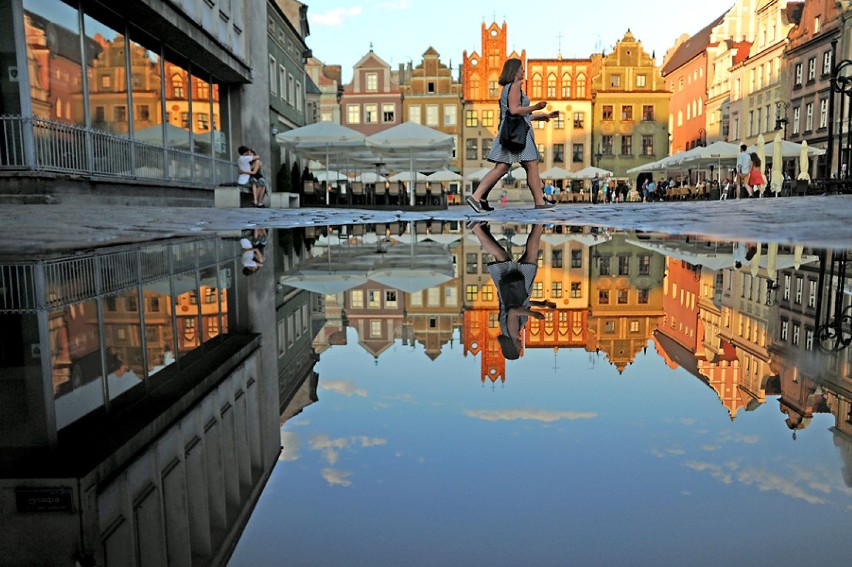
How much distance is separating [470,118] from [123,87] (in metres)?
49.7

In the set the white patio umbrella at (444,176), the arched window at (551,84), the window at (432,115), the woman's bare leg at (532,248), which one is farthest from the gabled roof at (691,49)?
the woman's bare leg at (532,248)

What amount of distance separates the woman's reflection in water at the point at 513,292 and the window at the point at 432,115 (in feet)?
185

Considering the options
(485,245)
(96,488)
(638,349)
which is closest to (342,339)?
(638,349)

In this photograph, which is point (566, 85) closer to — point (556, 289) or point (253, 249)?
point (253, 249)

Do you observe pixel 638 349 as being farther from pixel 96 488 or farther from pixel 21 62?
pixel 21 62

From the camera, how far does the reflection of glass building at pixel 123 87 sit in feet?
38.7

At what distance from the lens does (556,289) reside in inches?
149

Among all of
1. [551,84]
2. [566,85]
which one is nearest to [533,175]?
[551,84]

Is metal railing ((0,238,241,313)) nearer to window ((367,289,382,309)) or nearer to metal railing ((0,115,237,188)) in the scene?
window ((367,289,382,309))

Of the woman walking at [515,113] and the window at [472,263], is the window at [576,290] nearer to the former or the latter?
the window at [472,263]

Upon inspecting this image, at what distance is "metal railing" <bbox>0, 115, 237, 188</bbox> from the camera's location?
37.4 feet

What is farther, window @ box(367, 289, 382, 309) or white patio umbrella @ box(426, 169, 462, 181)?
white patio umbrella @ box(426, 169, 462, 181)

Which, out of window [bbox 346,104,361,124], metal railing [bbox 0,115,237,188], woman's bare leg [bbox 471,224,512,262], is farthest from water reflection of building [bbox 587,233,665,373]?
window [bbox 346,104,361,124]

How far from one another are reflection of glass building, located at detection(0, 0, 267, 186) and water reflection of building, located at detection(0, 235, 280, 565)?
10.1 metres
